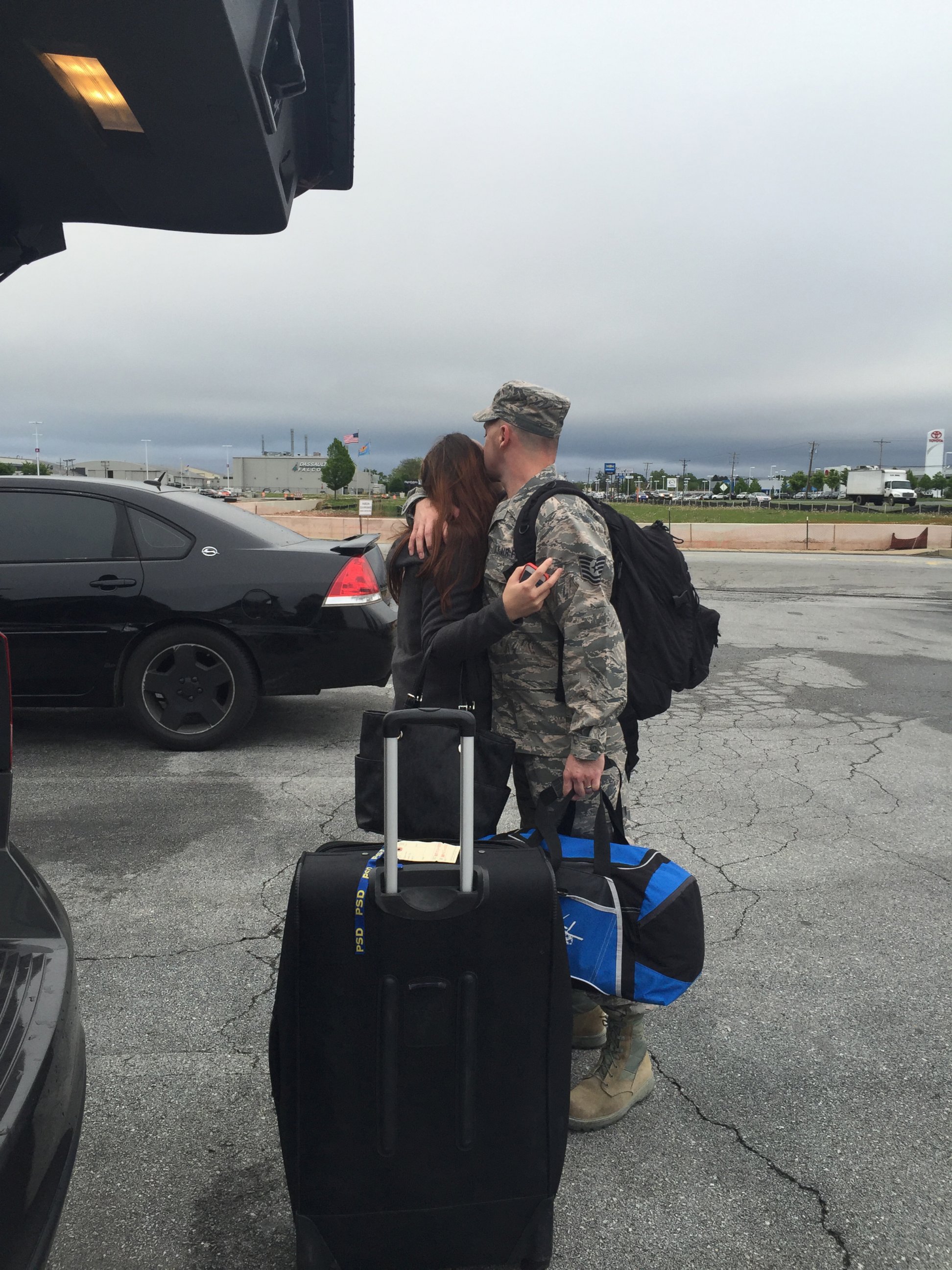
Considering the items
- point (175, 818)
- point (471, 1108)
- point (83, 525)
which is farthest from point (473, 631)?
point (83, 525)

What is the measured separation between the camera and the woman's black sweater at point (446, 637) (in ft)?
7.39

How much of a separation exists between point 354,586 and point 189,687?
1145 millimetres

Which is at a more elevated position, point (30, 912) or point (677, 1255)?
point (30, 912)

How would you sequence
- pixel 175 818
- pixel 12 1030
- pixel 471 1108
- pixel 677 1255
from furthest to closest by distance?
1. pixel 175 818
2. pixel 677 1255
3. pixel 471 1108
4. pixel 12 1030

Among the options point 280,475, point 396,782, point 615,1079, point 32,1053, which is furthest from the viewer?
point 280,475

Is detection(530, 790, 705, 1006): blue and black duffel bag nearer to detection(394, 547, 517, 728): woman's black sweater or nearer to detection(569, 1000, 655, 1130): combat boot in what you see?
detection(569, 1000, 655, 1130): combat boot

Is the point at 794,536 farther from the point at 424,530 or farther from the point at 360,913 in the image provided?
the point at 360,913

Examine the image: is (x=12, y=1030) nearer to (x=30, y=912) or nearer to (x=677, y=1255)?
(x=30, y=912)

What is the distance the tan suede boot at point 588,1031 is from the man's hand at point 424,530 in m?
1.35

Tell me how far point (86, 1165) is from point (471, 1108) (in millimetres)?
1046

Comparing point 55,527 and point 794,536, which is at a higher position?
point 55,527

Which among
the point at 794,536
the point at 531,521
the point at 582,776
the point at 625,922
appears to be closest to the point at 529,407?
the point at 531,521

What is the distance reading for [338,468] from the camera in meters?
108

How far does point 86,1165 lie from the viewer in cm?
212
